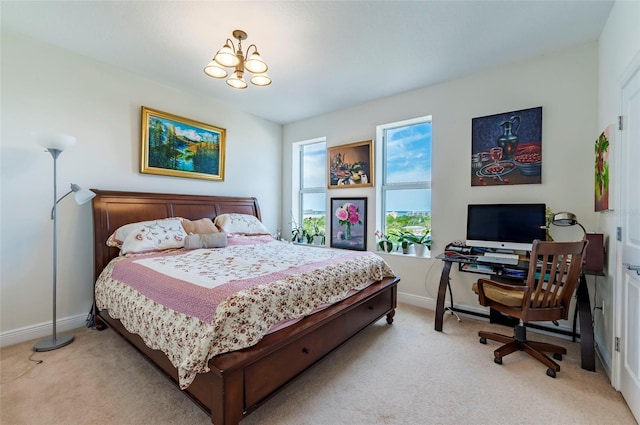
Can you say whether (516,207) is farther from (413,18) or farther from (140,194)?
(140,194)

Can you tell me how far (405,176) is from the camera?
12.2 ft

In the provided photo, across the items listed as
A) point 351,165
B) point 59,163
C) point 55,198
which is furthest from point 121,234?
point 351,165

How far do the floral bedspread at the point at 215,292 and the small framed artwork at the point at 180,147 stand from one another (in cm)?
126

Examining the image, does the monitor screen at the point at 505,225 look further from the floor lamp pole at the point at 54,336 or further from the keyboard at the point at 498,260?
the floor lamp pole at the point at 54,336

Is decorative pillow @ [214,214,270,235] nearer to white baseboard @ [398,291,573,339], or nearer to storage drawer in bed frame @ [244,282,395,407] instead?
storage drawer in bed frame @ [244,282,395,407]

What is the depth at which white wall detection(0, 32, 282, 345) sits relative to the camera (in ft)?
7.87

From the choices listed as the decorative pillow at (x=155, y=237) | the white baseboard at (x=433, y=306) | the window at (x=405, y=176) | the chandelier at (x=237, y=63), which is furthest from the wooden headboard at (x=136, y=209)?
the white baseboard at (x=433, y=306)

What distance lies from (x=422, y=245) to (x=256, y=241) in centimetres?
212

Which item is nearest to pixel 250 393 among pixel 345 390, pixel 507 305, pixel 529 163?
pixel 345 390

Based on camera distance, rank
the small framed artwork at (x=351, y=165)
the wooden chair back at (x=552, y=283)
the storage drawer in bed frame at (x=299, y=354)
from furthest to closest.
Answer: the small framed artwork at (x=351, y=165), the wooden chair back at (x=552, y=283), the storage drawer in bed frame at (x=299, y=354)

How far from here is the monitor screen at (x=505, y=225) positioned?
8.30ft

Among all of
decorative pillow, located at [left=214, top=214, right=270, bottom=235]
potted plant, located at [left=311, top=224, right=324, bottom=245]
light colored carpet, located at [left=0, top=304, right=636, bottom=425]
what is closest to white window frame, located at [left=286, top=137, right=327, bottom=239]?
potted plant, located at [left=311, top=224, right=324, bottom=245]

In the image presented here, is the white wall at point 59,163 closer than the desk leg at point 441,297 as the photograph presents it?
Yes

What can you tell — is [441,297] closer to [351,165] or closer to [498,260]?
[498,260]
